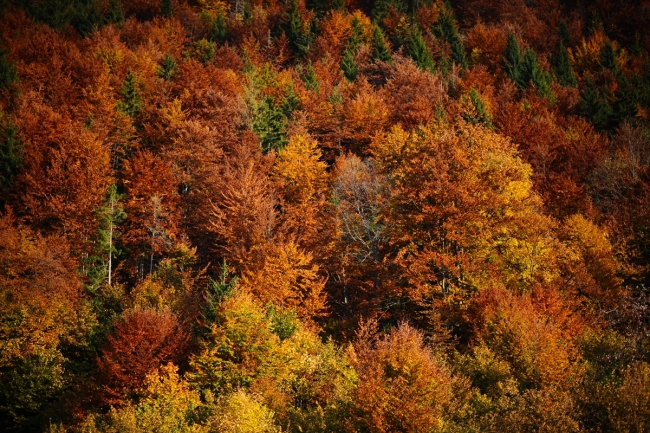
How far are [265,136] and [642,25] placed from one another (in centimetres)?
8206

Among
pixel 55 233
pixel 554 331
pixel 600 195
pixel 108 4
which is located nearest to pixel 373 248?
pixel 554 331

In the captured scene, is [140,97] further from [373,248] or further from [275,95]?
[373,248]

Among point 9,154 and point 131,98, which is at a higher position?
point 9,154

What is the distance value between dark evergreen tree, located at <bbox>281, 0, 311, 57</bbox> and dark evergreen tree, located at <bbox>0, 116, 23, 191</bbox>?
168ft

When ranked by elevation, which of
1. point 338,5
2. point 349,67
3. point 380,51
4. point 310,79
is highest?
point 338,5

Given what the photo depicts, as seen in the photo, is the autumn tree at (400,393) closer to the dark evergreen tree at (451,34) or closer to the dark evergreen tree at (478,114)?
the dark evergreen tree at (478,114)

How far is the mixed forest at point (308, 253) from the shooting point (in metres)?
26.6

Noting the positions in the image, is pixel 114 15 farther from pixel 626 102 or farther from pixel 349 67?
pixel 626 102

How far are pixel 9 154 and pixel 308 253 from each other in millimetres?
24865

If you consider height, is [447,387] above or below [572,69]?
above

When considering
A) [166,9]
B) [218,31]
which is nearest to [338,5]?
[218,31]

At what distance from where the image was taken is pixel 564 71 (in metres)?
88.0

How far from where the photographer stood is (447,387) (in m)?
25.1

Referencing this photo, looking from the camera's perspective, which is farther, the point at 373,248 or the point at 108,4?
the point at 108,4
